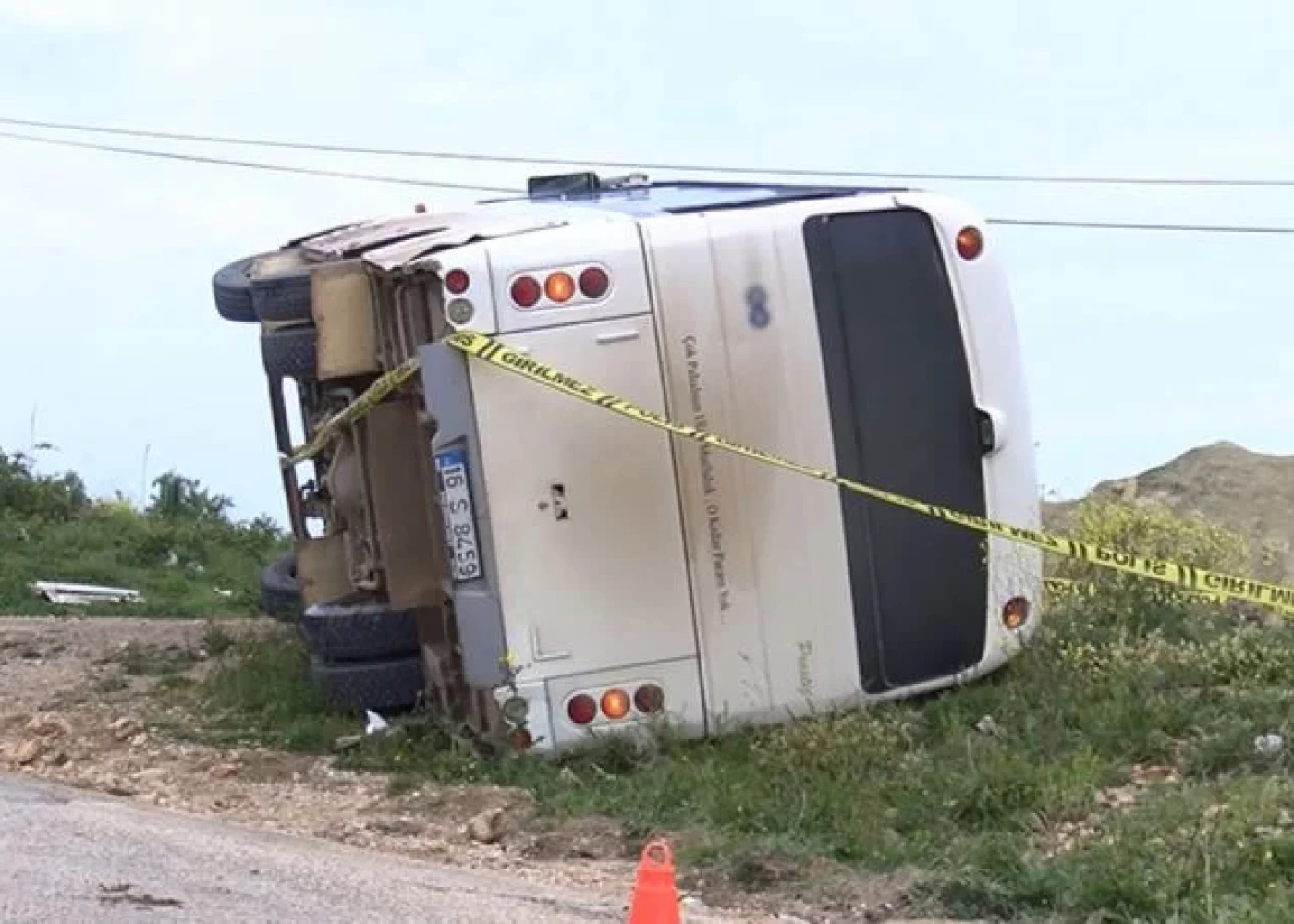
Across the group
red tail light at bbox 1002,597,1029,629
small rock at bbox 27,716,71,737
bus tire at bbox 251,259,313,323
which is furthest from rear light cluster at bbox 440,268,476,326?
small rock at bbox 27,716,71,737

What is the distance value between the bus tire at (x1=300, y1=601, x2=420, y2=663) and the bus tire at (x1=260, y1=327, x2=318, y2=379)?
100 cm

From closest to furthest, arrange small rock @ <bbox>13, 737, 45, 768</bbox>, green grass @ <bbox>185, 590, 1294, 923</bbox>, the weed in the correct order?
green grass @ <bbox>185, 590, 1294, 923</bbox>
small rock @ <bbox>13, 737, 45, 768</bbox>
the weed

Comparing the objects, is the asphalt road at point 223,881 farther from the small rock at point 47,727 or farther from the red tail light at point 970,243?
the red tail light at point 970,243

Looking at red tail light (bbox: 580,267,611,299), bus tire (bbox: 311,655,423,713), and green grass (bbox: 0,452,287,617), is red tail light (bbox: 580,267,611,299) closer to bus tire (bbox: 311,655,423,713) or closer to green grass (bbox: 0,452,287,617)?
bus tire (bbox: 311,655,423,713)

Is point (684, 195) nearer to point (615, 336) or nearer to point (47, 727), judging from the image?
point (615, 336)

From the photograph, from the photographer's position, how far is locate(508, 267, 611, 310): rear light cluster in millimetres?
7059

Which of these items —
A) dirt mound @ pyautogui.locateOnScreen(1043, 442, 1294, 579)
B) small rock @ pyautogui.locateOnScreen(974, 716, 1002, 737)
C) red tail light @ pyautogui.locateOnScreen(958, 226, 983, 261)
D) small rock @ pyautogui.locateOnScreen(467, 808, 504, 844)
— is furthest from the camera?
dirt mound @ pyautogui.locateOnScreen(1043, 442, 1294, 579)

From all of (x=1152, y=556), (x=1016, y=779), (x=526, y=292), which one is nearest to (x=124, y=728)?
(x=526, y=292)

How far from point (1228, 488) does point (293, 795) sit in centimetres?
865

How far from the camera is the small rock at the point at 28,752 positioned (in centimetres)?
802

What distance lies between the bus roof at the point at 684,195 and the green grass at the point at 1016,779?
6.27ft

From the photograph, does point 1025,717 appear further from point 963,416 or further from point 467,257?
point 467,257

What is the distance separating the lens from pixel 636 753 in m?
7.18

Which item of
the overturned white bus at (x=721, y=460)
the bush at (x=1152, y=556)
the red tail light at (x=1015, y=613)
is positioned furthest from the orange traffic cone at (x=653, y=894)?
the bush at (x=1152, y=556)
